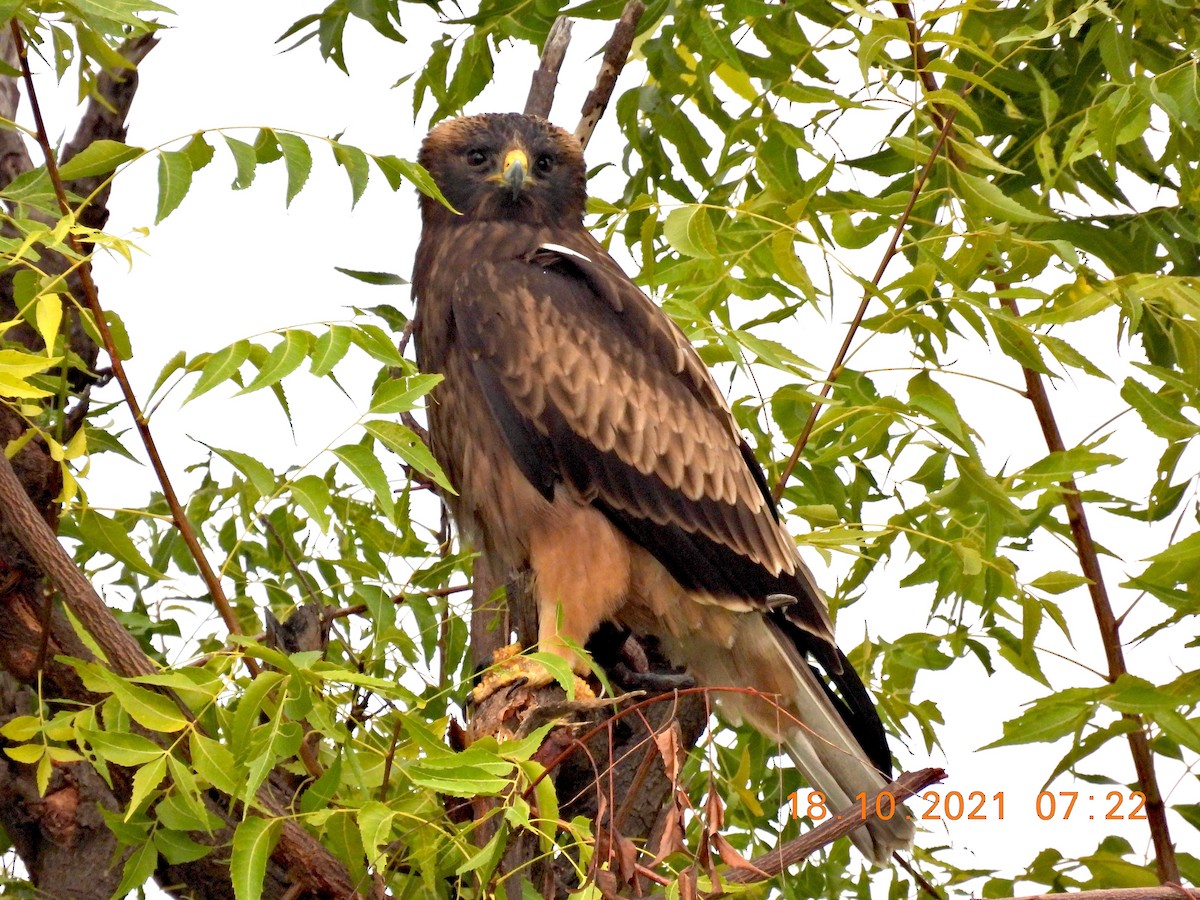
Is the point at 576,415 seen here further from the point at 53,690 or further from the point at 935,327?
the point at 53,690

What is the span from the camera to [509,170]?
443 cm

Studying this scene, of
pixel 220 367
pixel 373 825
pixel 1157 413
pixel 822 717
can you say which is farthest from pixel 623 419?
pixel 373 825

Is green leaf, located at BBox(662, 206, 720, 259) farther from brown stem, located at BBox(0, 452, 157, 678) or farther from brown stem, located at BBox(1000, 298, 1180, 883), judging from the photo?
brown stem, located at BBox(0, 452, 157, 678)

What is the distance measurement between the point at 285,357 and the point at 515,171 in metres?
2.10

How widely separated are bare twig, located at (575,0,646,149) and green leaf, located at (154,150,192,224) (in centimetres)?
171

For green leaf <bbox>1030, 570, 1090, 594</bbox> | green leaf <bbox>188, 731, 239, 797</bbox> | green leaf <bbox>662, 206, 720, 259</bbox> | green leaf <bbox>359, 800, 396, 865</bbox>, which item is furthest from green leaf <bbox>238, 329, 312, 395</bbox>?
green leaf <bbox>1030, 570, 1090, 594</bbox>

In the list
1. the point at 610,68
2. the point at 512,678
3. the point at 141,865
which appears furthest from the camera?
the point at 610,68

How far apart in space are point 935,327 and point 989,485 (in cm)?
42

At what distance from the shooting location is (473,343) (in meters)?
4.03

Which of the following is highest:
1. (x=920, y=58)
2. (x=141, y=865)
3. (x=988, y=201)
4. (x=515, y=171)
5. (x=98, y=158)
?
(x=920, y=58)

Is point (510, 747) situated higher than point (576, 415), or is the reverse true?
point (576, 415)

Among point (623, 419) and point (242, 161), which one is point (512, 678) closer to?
point (623, 419)

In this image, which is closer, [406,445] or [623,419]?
[406,445]

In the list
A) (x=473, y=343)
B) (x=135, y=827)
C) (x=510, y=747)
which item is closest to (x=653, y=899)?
(x=510, y=747)
